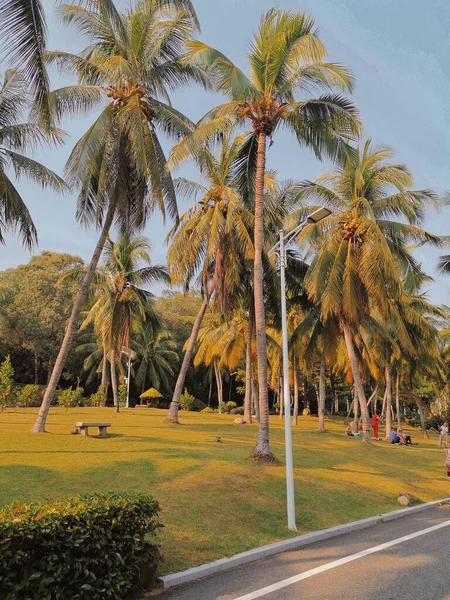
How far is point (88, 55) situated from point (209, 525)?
16259mm

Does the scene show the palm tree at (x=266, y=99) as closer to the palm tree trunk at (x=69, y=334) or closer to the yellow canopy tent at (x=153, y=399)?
the palm tree trunk at (x=69, y=334)

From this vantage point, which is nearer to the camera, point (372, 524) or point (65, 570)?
point (65, 570)

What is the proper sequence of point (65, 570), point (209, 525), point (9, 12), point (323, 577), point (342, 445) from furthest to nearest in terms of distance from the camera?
point (342, 445) < point (209, 525) < point (9, 12) < point (323, 577) < point (65, 570)

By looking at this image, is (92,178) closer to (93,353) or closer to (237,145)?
(237,145)

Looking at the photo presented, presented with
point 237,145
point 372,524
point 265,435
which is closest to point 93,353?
point 237,145

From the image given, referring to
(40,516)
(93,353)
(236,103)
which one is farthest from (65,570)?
(93,353)

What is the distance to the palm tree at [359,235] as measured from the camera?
20516 millimetres

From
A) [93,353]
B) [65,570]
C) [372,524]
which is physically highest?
[93,353]

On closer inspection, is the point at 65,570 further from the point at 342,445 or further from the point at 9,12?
the point at 342,445

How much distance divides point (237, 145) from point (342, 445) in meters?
13.8

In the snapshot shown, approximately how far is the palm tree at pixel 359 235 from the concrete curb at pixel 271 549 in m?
10.7

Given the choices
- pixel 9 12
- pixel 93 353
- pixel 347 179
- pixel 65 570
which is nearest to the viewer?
pixel 65 570

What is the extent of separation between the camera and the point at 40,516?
4.89 m

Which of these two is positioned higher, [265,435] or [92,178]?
[92,178]
